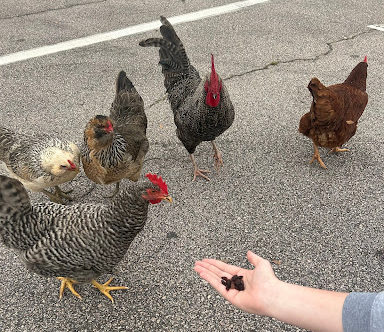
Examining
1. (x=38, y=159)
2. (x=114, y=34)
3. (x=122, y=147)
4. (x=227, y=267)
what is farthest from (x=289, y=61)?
(x=227, y=267)

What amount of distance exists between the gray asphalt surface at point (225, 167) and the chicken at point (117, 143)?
48 cm

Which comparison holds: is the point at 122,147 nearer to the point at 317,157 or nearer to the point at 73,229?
the point at 73,229

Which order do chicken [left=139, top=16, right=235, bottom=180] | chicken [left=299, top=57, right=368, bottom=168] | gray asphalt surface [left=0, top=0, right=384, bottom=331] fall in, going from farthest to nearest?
1. chicken [left=299, top=57, right=368, bottom=168]
2. chicken [left=139, top=16, right=235, bottom=180]
3. gray asphalt surface [left=0, top=0, right=384, bottom=331]

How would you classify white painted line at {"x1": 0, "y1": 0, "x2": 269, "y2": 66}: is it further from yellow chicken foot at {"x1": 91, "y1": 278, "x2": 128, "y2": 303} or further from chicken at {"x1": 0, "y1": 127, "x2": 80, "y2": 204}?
yellow chicken foot at {"x1": 91, "y1": 278, "x2": 128, "y2": 303}

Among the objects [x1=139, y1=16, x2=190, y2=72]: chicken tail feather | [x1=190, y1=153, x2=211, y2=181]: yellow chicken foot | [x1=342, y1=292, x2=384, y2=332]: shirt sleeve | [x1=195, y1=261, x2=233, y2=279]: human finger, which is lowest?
[x1=190, y1=153, x2=211, y2=181]: yellow chicken foot

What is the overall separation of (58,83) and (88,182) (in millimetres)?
2385

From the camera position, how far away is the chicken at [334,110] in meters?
3.27

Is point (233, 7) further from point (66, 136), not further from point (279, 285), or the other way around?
point (279, 285)

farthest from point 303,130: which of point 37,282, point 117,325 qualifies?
point 37,282

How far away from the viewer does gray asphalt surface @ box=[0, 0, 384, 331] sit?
103 inches

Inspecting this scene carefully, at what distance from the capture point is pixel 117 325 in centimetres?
247

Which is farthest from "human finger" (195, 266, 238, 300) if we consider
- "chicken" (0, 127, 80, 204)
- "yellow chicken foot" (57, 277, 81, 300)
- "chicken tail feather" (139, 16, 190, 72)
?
"chicken tail feather" (139, 16, 190, 72)

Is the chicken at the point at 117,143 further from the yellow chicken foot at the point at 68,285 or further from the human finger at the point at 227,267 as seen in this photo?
the human finger at the point at 227,267

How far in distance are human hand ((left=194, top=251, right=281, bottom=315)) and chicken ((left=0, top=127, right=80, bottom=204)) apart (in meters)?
1.64
